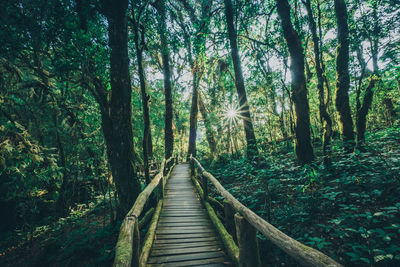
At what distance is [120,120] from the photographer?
545cm

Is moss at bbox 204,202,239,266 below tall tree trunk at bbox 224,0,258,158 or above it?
below

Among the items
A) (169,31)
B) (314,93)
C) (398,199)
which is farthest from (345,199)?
(314,93)

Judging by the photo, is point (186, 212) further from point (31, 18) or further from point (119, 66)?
point (31, 18)

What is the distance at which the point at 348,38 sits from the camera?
5.83m

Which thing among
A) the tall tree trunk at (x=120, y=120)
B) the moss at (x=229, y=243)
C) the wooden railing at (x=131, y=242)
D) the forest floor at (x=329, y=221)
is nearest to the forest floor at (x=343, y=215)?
the forest floor at (x=329, y=221)

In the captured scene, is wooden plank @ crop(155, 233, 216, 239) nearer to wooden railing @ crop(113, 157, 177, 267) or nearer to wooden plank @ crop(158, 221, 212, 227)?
wooden railing @ crop(113, 157, 177, 267)

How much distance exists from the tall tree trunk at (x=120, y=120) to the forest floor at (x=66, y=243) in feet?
3.15

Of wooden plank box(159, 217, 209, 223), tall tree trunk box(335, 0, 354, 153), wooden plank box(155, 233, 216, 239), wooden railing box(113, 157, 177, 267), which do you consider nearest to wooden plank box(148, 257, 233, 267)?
wooden railing box(113, 157, 177, 267)

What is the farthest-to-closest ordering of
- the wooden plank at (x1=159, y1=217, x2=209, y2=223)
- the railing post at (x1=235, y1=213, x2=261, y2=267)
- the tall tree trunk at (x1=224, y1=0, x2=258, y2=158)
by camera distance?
the tall tree trunk at (x1=224, y1=0, x2=258, y2=158) → the wooden plank at (x1=159, y1=217, x2=209, y2=223) → the railing post at (x1=235, y1=213, x2=261, y2=267)

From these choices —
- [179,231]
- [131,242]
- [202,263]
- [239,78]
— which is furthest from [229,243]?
[239,78]

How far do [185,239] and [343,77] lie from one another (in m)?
7.60

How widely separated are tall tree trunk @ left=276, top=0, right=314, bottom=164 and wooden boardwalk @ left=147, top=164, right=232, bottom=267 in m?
4.36

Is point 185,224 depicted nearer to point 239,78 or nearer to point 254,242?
point 254,242

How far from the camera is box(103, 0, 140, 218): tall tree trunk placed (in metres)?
5.40
